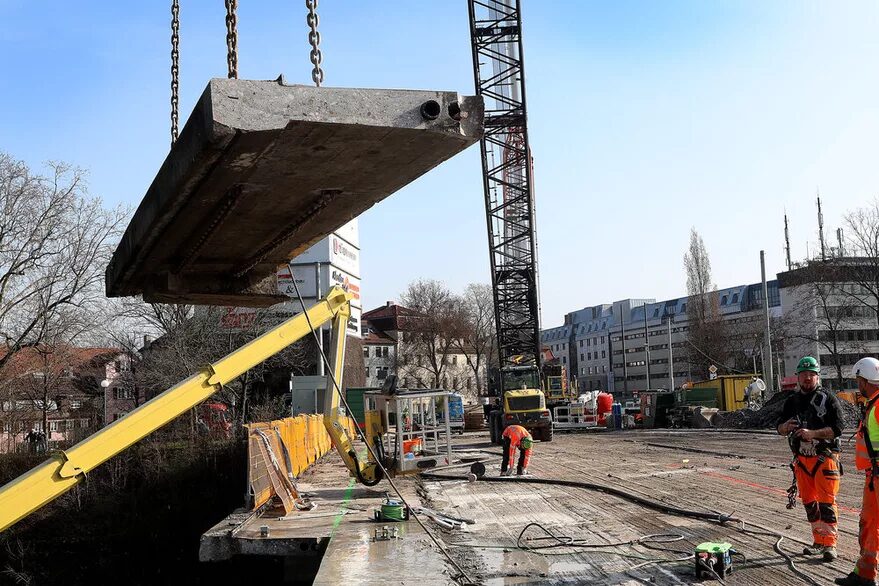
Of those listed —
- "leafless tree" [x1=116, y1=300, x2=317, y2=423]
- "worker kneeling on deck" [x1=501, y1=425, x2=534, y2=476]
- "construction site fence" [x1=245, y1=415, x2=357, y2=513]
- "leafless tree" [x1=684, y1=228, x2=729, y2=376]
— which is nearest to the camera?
"construction site fence" [x1=245, y1=415, x2=357, y2=513]

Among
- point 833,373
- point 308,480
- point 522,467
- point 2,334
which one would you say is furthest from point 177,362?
point 833,373

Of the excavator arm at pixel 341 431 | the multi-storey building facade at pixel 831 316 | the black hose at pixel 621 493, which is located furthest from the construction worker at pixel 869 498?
the multi-storey building facade at pixel 831 316

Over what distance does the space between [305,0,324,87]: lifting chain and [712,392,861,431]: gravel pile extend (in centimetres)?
2982

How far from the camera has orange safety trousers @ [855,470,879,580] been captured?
5875mm

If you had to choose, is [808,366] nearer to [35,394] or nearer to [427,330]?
[35,394]

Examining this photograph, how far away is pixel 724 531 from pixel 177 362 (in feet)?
94.5

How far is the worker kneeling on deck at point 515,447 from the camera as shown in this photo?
15266 millimetres

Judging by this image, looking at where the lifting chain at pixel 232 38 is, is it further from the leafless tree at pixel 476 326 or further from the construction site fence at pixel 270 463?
the leafless tree at pixel 476 326

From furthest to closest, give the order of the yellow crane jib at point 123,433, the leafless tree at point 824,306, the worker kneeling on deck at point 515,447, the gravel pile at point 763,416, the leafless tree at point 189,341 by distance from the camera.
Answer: the leafless tree at point 824,306, the leafless tree at point 189,341, the gravel pile at point 763,416, the worker kneeling on deck at point 515,447, the yellow crane jib at point 123,433

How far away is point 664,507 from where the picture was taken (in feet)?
33.9

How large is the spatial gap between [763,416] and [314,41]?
104ft

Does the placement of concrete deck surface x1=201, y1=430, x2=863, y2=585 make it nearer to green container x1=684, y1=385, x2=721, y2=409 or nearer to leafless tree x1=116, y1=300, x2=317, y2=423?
leafless tree x1=116, y1=300, x2=317, y2=423

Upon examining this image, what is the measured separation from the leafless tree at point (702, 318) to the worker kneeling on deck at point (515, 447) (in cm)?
5223

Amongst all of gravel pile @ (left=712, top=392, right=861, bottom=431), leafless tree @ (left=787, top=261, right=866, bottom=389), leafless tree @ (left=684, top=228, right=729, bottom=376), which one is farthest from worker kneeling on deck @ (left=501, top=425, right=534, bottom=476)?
leafless tree @ (left=684, top=228, right=729, bottom=376)
